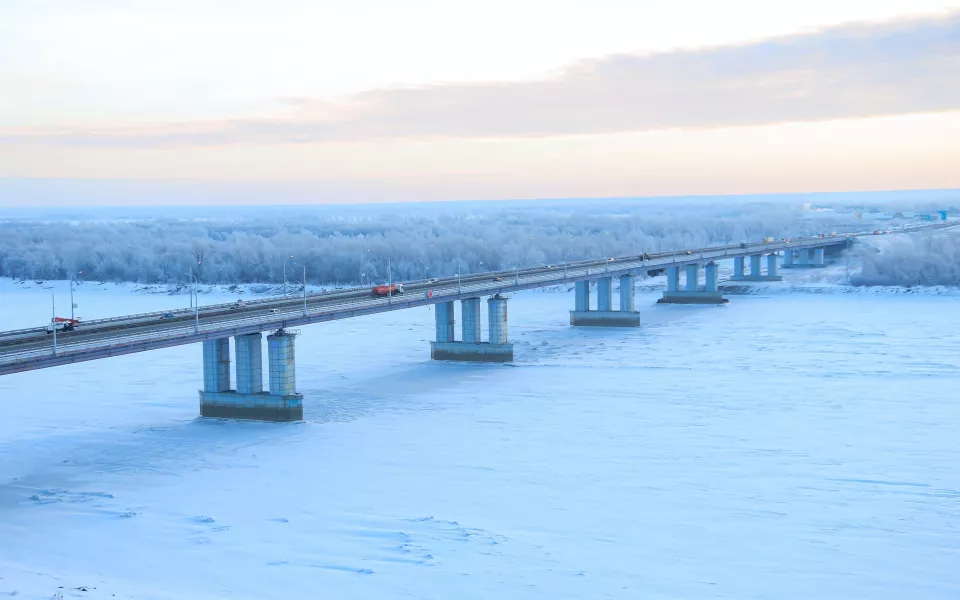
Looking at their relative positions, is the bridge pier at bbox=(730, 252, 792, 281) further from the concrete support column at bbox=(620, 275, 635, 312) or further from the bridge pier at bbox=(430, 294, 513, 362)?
the bridge pier at bbox=(430, 294, 513, 362)

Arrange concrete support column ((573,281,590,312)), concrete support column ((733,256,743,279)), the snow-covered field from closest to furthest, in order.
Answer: the snow-covered field < concrete support column ((573,281,590,312)) < concrete support column ((733,256,743,279))

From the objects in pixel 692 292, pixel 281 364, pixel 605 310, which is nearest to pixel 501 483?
pixel 281 364

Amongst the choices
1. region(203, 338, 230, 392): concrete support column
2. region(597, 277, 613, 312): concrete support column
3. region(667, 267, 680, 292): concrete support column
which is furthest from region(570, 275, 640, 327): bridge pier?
region(203, 338, 230, 392): concrete support column

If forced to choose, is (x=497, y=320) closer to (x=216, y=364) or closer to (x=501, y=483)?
(x=216, y=364)

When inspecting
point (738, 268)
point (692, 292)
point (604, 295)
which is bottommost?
point (692, 292)

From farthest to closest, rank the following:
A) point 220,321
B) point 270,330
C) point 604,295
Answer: point 604,295, point 270,330, point 220,321

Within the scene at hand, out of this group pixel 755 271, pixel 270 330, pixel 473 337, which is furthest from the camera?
pixel 755 271

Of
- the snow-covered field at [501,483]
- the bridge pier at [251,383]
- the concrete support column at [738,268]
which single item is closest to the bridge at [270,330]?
the bridge pier at [251,383]
